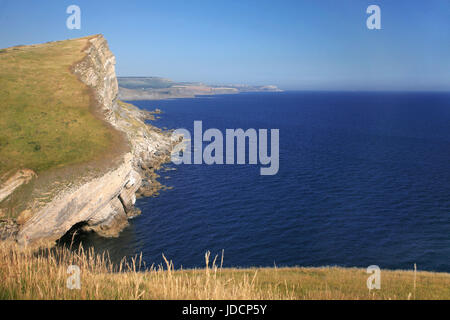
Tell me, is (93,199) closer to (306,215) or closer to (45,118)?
(45,118)

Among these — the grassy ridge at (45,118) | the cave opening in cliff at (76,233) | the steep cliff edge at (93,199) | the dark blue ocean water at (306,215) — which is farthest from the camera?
the cave opening in cliff at (76,233)

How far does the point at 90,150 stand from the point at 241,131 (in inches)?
2953

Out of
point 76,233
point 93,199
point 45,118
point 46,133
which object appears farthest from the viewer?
point 45,118

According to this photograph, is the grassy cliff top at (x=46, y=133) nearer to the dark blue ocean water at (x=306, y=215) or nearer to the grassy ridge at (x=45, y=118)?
the grassy ridge at (x=45, y=118)

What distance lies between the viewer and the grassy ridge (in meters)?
33.4

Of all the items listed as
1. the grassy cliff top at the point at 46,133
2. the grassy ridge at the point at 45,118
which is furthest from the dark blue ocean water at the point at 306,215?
the grassy ridge at the point at 45,118

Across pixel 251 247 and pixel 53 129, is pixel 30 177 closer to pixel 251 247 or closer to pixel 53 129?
pixel 53 129

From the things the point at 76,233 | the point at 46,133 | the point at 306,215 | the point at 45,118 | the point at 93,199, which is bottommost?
the point at 76,233

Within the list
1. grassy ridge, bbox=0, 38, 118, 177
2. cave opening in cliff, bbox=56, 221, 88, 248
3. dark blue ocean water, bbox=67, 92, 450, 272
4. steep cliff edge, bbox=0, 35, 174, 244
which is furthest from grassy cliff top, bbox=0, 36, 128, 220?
dark blue ocean water, bbox=67, 92, 450, 272

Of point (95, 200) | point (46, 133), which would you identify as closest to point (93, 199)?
point (95, 200)

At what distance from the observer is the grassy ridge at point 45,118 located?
33.4m

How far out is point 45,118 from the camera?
131 ft

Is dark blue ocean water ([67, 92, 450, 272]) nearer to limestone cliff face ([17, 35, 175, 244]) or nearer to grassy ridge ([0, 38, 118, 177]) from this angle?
limestone cliff face ([17, 35, 175, 244])
